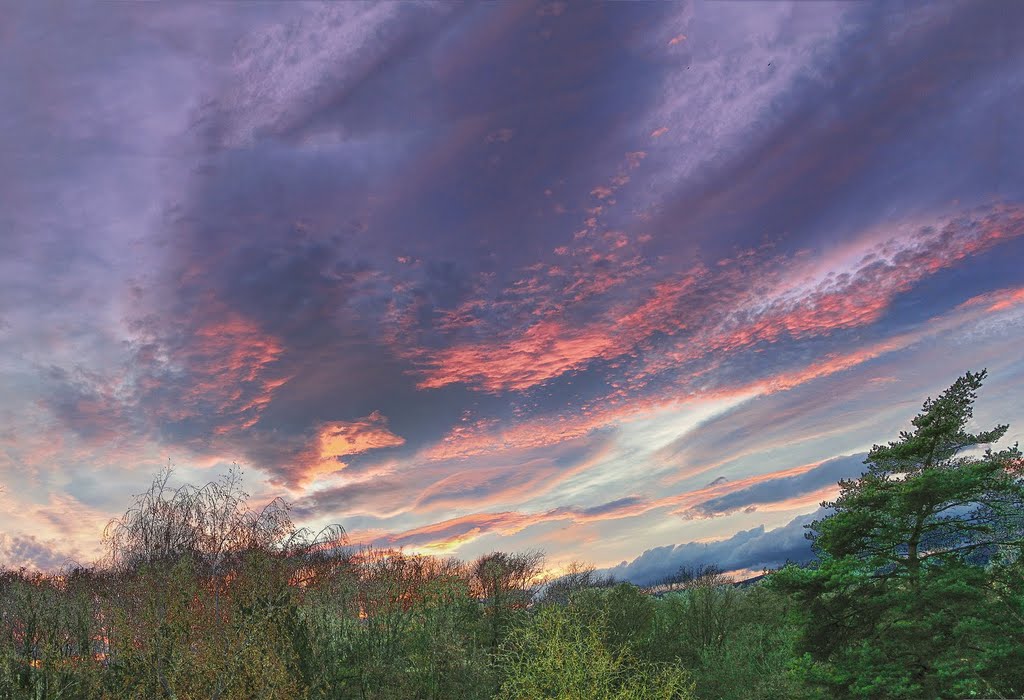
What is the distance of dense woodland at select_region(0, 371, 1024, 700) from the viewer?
18.0m

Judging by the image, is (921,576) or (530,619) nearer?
(921,576)

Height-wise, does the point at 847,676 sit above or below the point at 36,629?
below

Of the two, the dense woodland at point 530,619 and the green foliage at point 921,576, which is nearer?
the dense woodland at point 530,619

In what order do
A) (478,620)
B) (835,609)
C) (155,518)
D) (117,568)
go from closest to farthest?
(835,609), (155,518), (117,568), (478,620)

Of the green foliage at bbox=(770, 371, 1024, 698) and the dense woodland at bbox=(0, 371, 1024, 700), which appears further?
the green foliage at bbox=(770, 371, 1024, 698)

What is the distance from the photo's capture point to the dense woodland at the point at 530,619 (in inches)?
709

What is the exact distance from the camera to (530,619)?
33.5 meters

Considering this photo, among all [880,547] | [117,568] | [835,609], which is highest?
[117,568]

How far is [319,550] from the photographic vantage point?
2836 centimetres

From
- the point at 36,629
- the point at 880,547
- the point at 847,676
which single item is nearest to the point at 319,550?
the point at 36,629

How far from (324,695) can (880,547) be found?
2152 centimetres

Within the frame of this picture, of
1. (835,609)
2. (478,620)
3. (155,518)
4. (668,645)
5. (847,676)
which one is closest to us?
(847,676)

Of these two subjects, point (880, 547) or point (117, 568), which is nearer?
point (880, 547)

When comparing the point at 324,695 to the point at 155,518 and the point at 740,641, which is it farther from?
the point at 740,641
